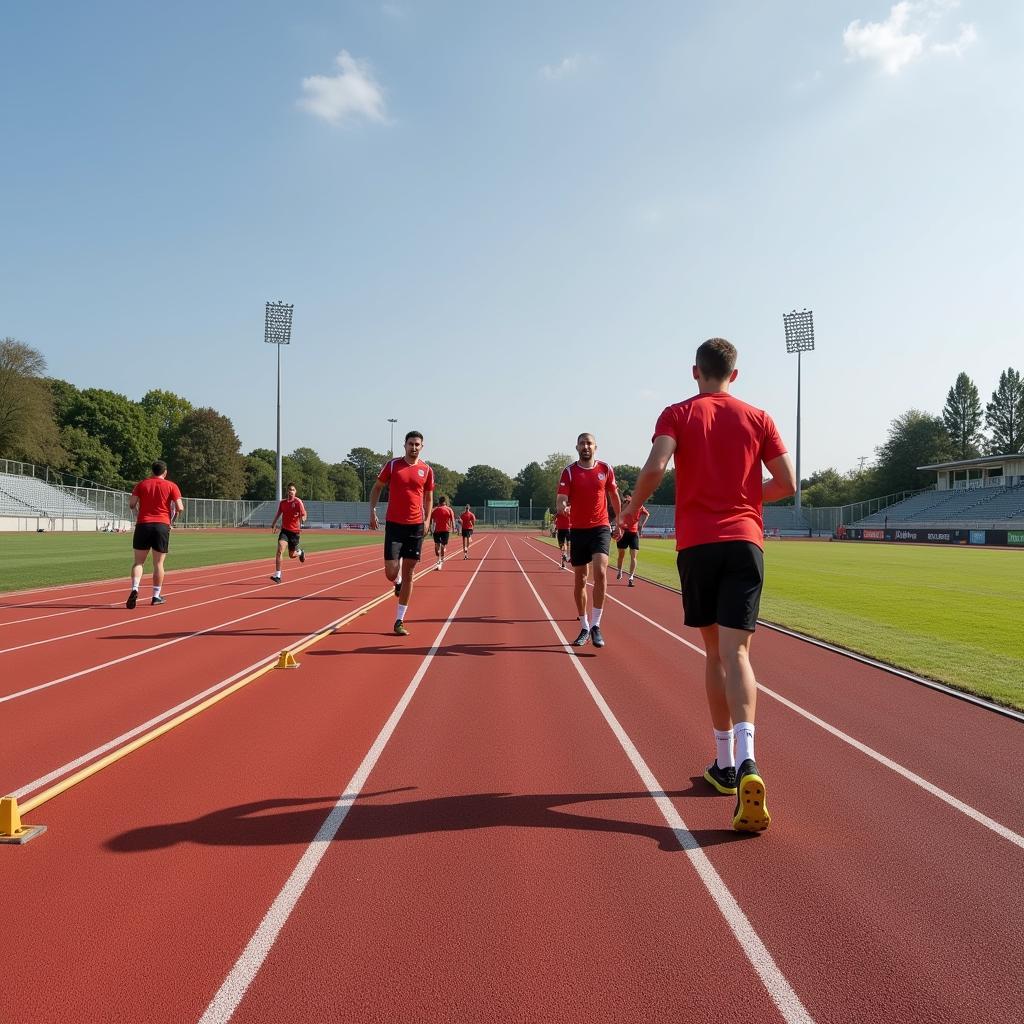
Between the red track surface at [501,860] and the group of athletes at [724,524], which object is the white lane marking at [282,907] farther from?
the group of athletes at [724,524]

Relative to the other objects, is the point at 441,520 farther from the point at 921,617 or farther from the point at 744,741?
the point at 744,741

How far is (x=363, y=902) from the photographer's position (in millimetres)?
2633

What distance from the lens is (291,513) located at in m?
14.9

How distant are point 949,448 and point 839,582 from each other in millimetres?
79359

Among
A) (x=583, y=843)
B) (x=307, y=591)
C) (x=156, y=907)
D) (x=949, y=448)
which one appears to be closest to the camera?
(x=156, y=907)

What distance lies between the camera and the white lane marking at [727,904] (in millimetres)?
2123

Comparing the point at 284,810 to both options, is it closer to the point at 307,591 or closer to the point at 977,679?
the point at 977,679

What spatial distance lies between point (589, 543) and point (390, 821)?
515cm

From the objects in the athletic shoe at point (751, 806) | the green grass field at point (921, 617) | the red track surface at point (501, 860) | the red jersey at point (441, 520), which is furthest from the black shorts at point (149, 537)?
the red jersey at point (441, 520)

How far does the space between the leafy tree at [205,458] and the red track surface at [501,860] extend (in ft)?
276

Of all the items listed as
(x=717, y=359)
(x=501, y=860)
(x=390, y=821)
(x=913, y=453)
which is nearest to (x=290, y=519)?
(x=390, y=821)

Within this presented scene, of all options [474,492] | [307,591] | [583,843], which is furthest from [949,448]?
[583,843]

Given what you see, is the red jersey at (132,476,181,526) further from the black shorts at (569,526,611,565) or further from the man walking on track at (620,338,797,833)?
the man walking on track at (620,338,797,833)

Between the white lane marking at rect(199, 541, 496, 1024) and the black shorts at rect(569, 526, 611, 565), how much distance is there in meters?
4.03
